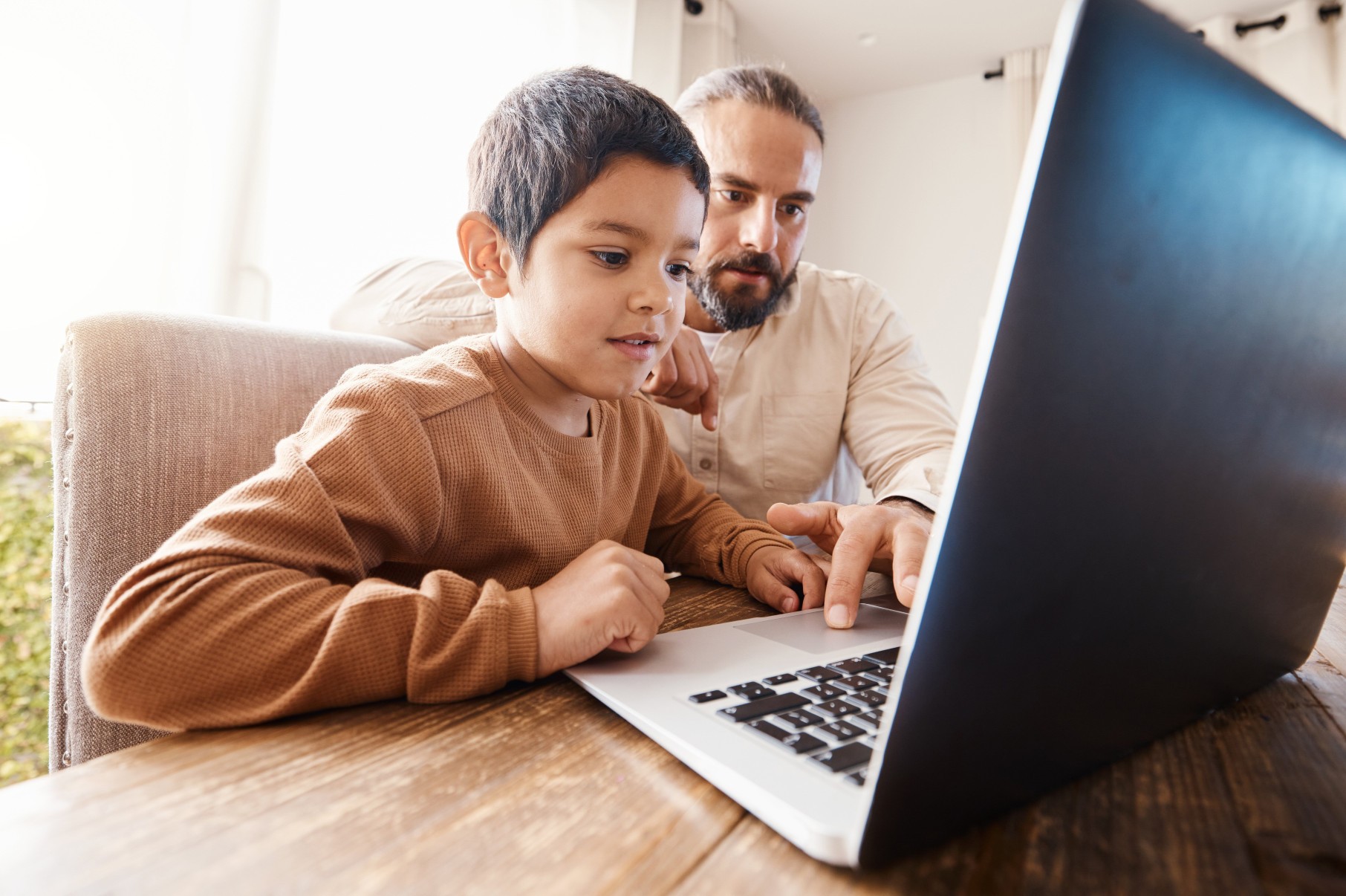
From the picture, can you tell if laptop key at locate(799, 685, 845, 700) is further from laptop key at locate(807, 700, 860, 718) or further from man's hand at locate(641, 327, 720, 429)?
man's hand at locate(641, 327, 720, 429)

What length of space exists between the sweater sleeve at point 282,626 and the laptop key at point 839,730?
0.20 meters

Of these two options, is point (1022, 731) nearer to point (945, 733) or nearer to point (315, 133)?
point (945, 733)

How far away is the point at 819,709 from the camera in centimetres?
40

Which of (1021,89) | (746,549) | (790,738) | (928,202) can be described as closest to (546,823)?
(790,738)

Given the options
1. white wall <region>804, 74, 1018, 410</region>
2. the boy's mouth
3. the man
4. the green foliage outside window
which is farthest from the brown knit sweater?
white wall <region>804, 74, 1018, 410</region>

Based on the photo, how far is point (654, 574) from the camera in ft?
1.91

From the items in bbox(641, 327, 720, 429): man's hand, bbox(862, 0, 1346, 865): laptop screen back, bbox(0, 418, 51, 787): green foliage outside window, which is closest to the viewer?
bbox(862, 0, 1346, 865): laptop screen back

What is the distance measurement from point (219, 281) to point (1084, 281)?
6.06 ft

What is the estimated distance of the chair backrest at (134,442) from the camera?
692 mm

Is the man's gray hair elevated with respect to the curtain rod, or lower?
lower

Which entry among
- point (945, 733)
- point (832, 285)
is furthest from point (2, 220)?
point (945, 733)

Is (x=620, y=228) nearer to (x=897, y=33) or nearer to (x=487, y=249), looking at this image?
(x=487, y=249)

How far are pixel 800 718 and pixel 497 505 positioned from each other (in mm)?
421

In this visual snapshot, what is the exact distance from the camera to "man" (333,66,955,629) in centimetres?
139
